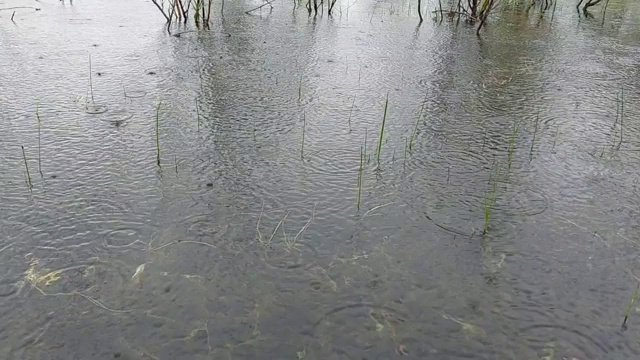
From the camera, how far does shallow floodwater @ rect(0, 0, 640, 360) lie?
4.13ft

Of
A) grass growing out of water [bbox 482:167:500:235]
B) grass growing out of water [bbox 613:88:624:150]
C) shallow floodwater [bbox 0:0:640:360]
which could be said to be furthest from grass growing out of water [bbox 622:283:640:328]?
grass growing out of water [bbox 613:88:624:150]

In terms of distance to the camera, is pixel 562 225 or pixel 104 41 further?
A: pixel 104 41

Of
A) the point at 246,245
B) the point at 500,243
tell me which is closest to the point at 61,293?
the point at 246,245

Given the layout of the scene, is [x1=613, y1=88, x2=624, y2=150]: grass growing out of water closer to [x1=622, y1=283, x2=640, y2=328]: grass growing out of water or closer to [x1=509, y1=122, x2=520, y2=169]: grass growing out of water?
[x1=509, y1=122, x2=520, y2=169]: grass growing out of water

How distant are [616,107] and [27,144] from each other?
2.66 meters

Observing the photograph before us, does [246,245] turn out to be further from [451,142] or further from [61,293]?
[451,142]

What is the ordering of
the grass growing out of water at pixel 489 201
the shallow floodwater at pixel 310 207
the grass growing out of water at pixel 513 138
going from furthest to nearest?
the grass growing out of water at pixel 513 138 < the grass growing out of water at pixel 489 201 < the shallow floodwater at pixel 310 207

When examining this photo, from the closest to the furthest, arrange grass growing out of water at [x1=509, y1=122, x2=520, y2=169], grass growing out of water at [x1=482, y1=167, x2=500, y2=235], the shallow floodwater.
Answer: the shallow floodwater, grass growing out of water at [x1=482, y1=167, x2=500, y2=235], grass growing out of water at [x1=509, y1=122, x2=520, y2=169]

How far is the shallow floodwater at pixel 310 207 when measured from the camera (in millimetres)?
1260

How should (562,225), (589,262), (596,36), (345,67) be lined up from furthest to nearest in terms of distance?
1. (596,36)
2. (345,67)
3. (562,225)
4. (589,262)

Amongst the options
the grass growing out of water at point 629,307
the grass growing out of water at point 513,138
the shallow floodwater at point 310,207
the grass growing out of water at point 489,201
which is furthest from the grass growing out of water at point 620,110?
the grass growing out of water at point 629,307

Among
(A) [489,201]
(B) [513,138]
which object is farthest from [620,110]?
(A) [489,201]

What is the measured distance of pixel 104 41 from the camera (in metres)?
3.45

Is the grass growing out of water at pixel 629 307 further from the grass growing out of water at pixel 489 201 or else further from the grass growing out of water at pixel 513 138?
the grass growing out of water at pixel 513 138
